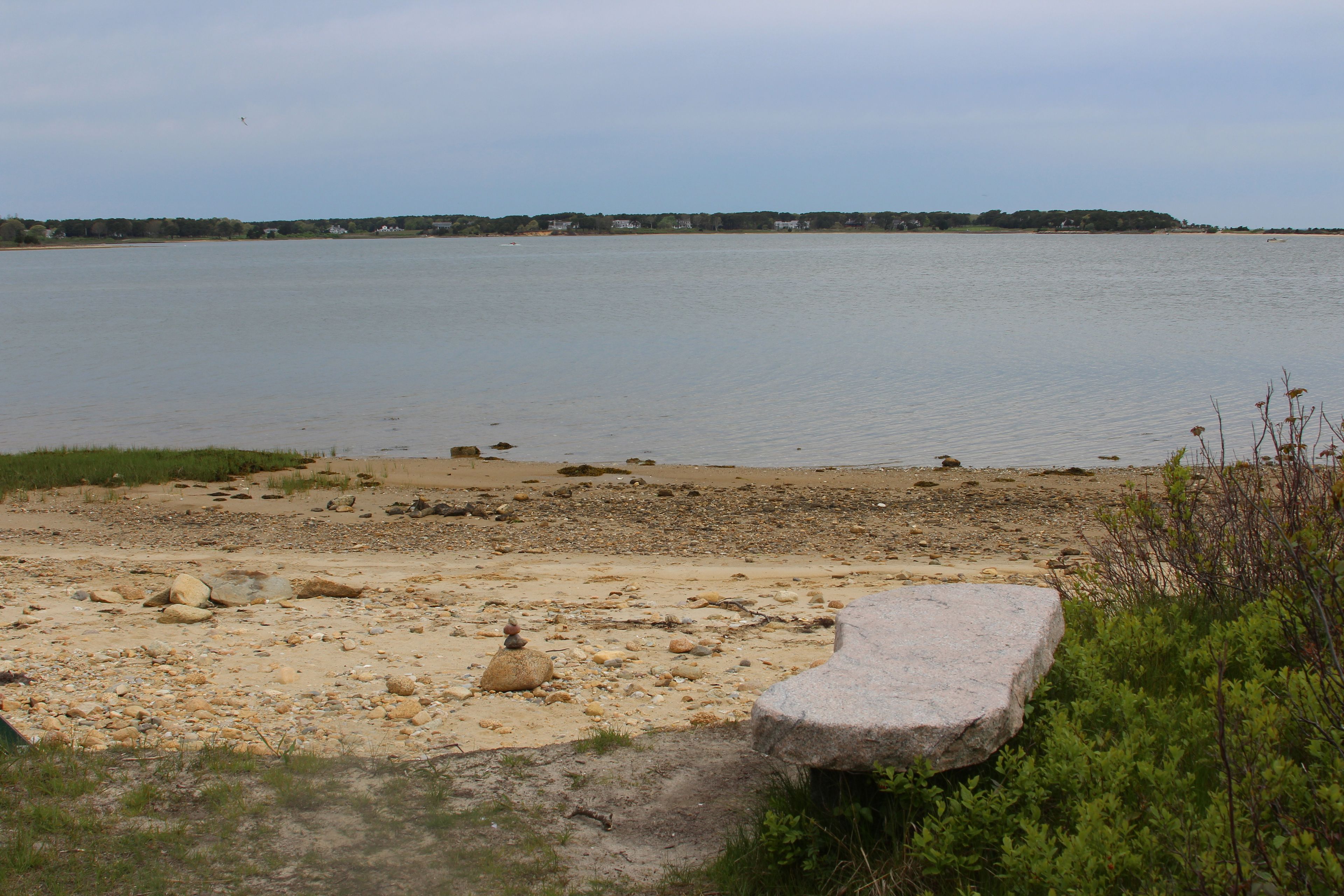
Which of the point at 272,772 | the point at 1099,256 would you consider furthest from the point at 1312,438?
the point at 1099,256

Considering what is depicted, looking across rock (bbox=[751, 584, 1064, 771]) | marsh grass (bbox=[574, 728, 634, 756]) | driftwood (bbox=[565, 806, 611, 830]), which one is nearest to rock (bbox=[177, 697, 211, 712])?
marsh grass (bbox=[574, 728, 634, 756])

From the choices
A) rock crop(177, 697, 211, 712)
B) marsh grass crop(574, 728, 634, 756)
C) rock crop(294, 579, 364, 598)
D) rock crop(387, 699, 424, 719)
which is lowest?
rock crop(294, 579, 364, 598)

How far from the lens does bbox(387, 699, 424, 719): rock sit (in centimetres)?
539

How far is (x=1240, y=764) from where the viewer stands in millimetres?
3055

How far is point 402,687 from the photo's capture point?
5.74 metres

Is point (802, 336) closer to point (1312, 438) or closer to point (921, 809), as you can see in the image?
point (1312, 438)

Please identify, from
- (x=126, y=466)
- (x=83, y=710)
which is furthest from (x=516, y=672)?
(x=126, y=466)

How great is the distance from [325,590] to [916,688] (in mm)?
5793

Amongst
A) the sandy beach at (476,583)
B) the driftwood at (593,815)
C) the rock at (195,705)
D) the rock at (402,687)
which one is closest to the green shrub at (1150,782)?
the driftwood at (593,815)

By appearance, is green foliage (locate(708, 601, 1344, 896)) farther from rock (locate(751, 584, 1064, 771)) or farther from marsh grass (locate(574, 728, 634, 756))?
marsh grass (locate(574, 728, 634, 756))

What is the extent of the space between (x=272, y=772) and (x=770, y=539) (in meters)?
7.41

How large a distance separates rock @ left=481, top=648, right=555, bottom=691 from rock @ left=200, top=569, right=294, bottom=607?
9.00 feet

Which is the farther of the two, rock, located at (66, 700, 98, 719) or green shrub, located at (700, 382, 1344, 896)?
rock, located at (66, 700, 98, 719)

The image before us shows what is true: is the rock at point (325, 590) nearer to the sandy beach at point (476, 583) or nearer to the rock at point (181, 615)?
the sandy beach at point (476, 583)
